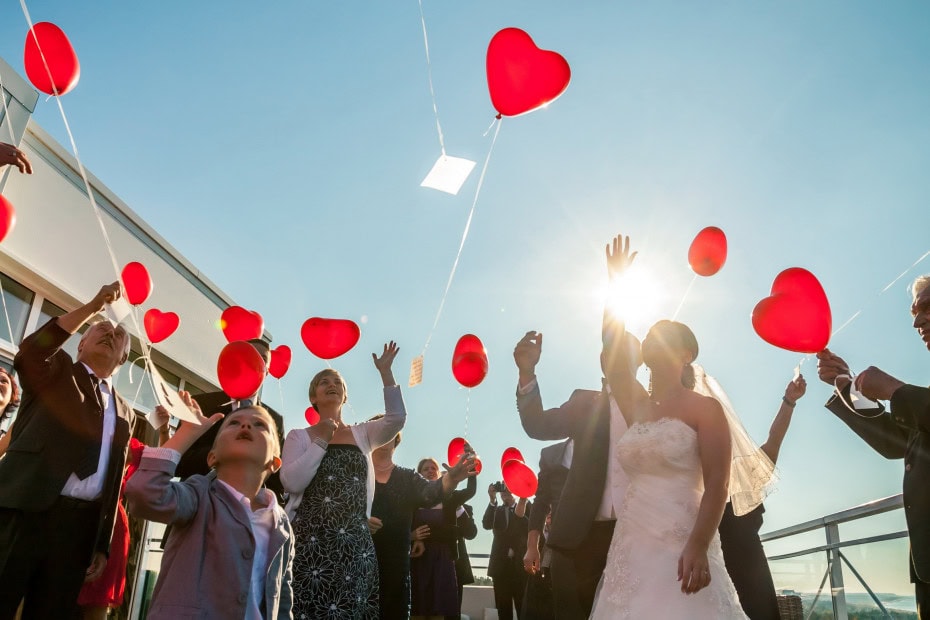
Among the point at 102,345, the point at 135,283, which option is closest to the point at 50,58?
the point at 135,283

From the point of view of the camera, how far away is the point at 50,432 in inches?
108

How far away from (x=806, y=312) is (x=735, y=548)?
1182mm

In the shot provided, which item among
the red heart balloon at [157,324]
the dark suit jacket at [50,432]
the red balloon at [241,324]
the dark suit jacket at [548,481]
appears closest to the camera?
the dark suit jacket at [50,432]

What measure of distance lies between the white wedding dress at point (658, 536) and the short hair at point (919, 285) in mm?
1258

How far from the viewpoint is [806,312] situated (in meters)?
3.17

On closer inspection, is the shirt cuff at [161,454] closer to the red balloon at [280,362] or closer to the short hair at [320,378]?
the short hair at [320,378]

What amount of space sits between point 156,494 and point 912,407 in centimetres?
260

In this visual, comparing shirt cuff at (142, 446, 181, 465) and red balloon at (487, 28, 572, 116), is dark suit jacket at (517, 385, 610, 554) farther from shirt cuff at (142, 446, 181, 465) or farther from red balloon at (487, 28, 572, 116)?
red balloon at (487, 28, 572, 116)

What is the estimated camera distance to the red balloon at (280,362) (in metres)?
5.71

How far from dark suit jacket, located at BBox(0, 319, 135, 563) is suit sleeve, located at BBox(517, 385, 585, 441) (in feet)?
6.17

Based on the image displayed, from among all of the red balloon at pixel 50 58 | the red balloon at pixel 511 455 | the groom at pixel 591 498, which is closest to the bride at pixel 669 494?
the groom at pixel 591 498

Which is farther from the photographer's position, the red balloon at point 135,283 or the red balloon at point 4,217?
the red balloon at point 135,283

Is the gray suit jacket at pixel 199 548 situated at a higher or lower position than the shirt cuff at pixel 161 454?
lower

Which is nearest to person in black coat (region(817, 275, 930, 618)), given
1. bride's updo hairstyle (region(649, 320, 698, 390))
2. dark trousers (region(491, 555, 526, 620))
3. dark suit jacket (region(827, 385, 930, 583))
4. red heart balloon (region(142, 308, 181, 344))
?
dark suit jacket (region(827, 385, 930, 583))
